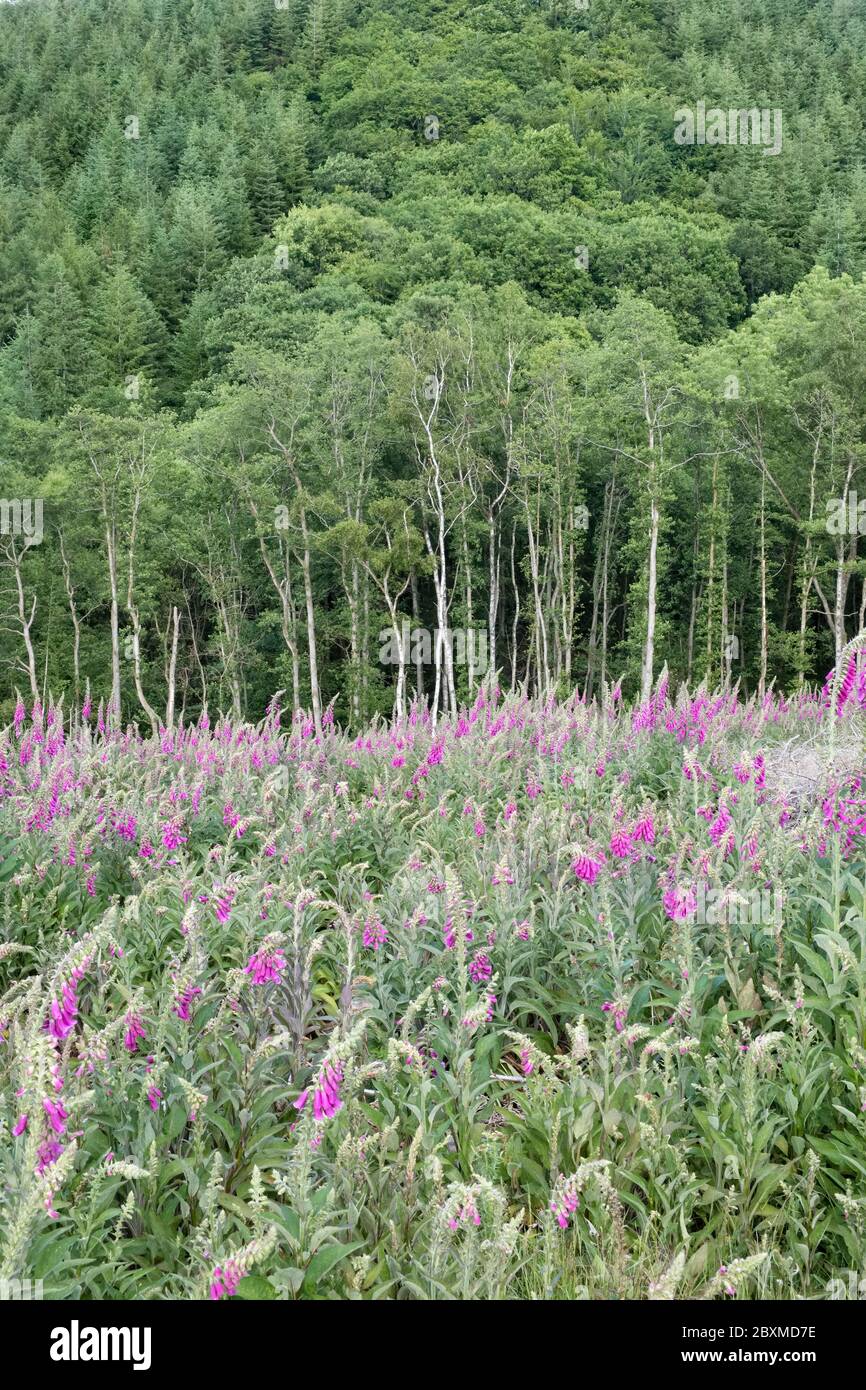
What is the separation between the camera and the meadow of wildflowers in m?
2.69

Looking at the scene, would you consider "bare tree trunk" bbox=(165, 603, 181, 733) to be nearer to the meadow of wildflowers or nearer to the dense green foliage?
the dense green foliage

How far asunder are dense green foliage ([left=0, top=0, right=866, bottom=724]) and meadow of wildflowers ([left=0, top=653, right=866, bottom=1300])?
4.82m

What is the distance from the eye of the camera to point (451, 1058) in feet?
12.7

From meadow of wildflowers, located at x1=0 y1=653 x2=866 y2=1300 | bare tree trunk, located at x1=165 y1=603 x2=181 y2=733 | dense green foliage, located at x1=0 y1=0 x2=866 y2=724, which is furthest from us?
dense green foliage, located at x1=0 y1=0 x2=866 y2=724

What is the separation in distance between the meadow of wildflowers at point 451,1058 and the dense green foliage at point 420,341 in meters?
4.82

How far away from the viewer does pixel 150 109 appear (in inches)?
5586

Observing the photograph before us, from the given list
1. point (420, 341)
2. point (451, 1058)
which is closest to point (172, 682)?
point (451, 1058)

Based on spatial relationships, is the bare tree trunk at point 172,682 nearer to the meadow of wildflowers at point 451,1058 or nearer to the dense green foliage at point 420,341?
the dense green foliage at point 420,341

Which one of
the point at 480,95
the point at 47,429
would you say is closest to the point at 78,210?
the point at 480,95

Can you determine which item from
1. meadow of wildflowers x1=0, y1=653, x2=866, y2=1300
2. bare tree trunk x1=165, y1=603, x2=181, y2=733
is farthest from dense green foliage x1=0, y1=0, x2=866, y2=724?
meadow of wildflowers x1=0, y1=653, x2=866, y2=1300

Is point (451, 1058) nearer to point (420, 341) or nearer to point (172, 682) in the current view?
point (172, 682)

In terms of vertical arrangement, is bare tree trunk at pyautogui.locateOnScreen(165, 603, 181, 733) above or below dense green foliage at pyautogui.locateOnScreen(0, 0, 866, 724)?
below

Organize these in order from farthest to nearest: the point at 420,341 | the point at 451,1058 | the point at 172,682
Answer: the point at 420,341, the point at 172,682, the point at 451,1058

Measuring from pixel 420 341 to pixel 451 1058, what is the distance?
5159 centimetres
